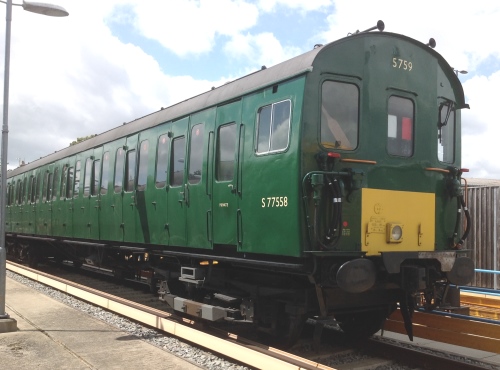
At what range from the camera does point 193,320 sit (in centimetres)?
830

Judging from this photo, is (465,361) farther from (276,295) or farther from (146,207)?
(146,207)

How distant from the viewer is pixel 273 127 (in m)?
6.37

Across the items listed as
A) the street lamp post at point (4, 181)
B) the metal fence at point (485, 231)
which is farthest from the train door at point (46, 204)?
the metal fence at point (485, 231)

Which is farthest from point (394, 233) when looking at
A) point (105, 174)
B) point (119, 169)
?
point (105, 174)

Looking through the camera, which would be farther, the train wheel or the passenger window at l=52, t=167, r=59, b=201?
the passenger window at l=52, t=167, r=59, b=201

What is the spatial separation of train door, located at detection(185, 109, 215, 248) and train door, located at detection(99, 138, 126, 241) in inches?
117

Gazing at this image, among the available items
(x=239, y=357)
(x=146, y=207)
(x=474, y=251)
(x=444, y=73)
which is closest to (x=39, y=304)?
(x=146, y=207)

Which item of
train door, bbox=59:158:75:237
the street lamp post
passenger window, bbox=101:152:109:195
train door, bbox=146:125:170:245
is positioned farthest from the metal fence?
the street lamp post

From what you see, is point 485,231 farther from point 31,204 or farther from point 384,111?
point 31,204

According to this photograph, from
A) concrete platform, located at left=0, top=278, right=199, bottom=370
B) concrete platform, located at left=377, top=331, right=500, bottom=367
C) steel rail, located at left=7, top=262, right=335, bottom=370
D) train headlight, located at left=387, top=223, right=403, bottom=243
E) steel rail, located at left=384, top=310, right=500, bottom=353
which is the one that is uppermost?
train headlight, located at left=387, top=223, right=403, bottom=243

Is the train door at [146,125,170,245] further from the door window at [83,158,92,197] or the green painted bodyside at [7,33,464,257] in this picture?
the door window at [83,158,92,197]

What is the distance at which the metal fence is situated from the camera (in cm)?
1290

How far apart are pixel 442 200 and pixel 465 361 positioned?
203 cm

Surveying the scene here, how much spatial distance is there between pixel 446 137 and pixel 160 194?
455cm
